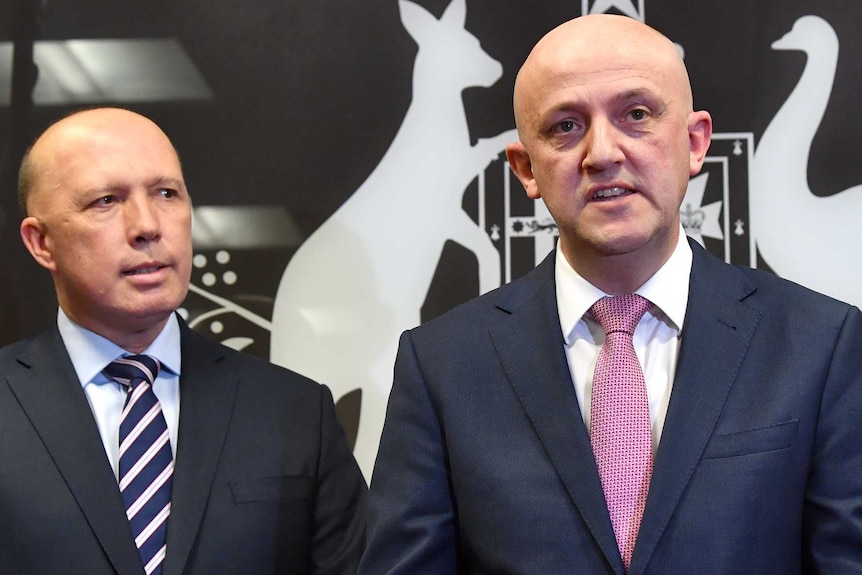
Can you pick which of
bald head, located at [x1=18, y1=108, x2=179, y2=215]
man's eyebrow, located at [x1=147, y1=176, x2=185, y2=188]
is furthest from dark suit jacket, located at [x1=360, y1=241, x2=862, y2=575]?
bald head, located at [x1=18, y1=108, x2=179, y2=215]

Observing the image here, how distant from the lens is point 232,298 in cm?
267

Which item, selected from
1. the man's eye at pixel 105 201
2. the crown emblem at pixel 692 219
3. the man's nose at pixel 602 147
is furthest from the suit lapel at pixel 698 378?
the man's eye at pixel 105 201

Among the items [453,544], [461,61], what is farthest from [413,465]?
[461,61]

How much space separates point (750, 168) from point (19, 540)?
5.96 ft

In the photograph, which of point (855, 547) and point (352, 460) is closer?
point (855, 547)

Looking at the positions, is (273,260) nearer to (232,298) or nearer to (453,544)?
(232,298)

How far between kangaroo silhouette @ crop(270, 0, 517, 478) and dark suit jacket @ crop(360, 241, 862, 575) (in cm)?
73

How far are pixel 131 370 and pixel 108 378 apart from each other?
0.20 feet

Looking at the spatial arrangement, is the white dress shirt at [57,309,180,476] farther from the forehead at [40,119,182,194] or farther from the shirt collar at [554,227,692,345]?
the shirt collar at [554,227,692,345]

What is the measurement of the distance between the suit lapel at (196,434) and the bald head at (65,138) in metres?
0.43

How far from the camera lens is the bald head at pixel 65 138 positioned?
2203mm

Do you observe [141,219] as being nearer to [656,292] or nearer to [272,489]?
[272,489]

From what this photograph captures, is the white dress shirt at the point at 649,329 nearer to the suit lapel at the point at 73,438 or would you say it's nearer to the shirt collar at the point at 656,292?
the shirt collar at the point at 656,292

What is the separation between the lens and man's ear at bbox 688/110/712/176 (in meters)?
1.90
